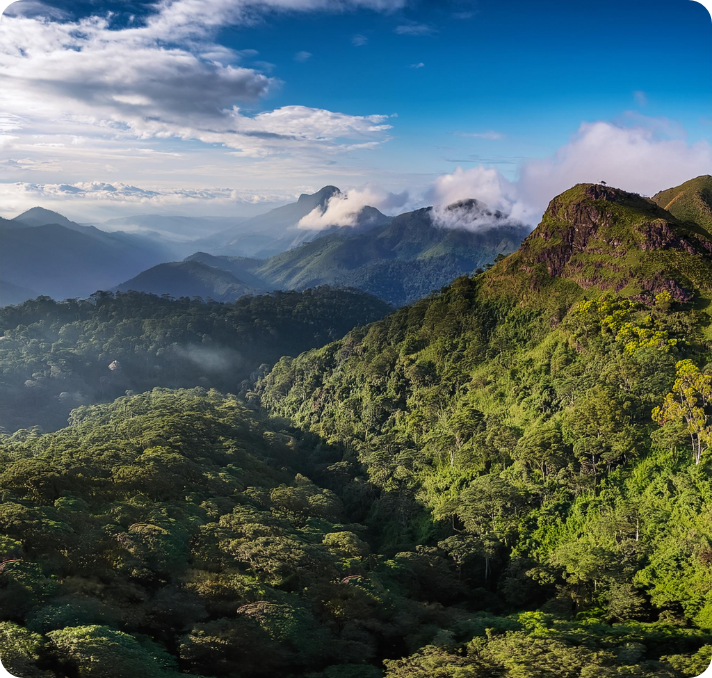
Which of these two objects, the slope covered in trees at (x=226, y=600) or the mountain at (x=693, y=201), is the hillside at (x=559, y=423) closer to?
the slope covered in trees at (x=226, y=600)

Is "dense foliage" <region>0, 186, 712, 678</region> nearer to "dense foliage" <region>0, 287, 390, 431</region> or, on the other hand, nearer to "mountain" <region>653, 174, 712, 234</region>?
"mountain" <region>653, 174, 712, 234</region>

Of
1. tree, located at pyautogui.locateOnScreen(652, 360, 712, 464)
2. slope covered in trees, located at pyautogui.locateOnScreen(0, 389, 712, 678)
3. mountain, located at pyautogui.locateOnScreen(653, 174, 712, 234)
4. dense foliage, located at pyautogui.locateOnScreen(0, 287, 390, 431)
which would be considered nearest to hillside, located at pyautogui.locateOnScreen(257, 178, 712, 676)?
tree, located at pyautogui.locateOnScreen(652, 360, 712, 464)

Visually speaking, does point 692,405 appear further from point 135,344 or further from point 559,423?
point 135,344

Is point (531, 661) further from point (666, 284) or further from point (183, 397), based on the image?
point (183, 397)

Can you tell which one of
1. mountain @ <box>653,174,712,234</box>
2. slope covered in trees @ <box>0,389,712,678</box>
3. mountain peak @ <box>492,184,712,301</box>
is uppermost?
mountain @ <box>653,174,712,234</box>

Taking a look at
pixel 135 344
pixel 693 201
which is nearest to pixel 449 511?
pixel 693 201

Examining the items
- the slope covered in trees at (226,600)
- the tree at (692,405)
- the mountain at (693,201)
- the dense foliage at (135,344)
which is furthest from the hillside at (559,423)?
the dense foliage at (135,344)
